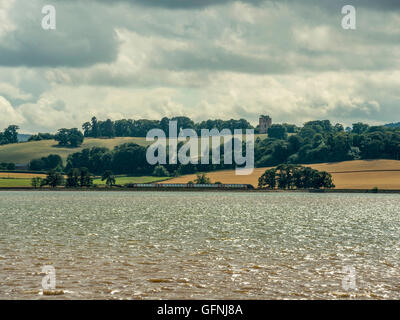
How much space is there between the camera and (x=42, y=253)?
37.4 metres

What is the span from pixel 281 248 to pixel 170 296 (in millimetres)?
18944

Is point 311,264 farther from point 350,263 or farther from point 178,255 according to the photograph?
point 178,255

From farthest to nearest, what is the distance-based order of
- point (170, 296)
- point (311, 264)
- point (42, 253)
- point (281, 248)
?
point (281, 248)
point (42, 253)
point (311, 264)
point (170, 296)

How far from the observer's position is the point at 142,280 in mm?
28297

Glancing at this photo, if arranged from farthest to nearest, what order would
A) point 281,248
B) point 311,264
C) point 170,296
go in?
point 281,248 → point 311,264 → point 170,296

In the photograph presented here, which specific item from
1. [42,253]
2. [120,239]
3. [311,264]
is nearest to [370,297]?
[311,264]

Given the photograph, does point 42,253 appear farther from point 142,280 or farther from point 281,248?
point 281,248
